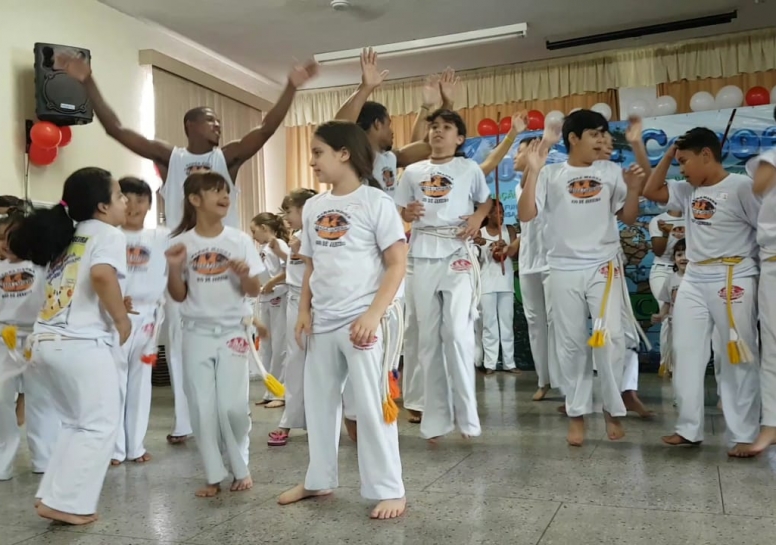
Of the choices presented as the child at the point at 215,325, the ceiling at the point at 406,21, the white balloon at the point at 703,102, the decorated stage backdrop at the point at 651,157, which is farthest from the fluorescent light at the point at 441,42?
the child at the point at 215,325

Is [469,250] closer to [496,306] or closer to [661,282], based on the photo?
[661,282]

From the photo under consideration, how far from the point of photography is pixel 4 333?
114 inches

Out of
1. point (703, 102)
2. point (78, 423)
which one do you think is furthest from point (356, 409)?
point (703, 102)

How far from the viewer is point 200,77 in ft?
23.5

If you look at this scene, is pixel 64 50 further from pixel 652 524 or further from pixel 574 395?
pixel 652 524

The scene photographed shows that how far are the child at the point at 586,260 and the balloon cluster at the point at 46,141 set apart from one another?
3.65 meters

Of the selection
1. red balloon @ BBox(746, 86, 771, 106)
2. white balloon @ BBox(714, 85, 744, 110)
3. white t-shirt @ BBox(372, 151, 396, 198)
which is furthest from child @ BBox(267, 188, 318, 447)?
A: red balloon @ BBox(746, 86, 771, 106)

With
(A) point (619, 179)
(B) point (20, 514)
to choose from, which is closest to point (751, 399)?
(A) point (619, 179)

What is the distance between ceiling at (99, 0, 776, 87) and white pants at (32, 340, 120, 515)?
462 cm

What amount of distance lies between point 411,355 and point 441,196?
0.84 m

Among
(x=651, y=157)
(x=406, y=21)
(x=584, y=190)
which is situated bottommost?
(x=584, y=190)

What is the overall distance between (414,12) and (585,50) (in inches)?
88.8

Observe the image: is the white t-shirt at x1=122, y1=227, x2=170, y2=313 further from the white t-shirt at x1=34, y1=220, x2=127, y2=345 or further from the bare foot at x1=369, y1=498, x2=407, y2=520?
the bare foot at x1=369, y1=498, x2=407, y2=520

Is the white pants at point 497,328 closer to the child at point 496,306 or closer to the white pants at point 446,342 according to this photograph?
the child at point 496,306
